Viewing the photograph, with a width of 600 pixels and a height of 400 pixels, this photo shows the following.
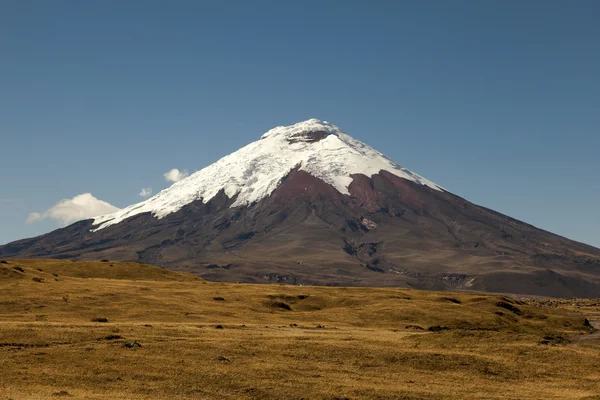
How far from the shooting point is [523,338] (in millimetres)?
68000

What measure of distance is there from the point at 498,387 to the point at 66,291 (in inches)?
2548

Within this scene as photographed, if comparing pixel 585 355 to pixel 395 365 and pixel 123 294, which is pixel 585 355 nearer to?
pixel 395 365

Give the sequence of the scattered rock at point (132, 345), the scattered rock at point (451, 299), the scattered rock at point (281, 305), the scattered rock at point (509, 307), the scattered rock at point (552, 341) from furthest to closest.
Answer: the scattered rock at point (451, 299), the scattered rock at point (509, 307), the scattered rock at point (281, 305), the scattered rock at point (552, 341), the scattered rock at point (132, 345)

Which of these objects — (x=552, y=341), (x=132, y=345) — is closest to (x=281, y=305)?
(x=552, y=341)

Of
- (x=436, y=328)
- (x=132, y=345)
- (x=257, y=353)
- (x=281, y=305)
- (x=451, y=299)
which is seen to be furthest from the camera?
(x=451, y=299)

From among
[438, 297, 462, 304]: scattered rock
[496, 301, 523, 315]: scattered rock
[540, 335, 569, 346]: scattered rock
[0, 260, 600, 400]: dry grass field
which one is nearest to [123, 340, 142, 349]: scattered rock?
[0, 260, 600, 400]: dry grass field

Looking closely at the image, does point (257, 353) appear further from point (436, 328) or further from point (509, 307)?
point (509, 307)

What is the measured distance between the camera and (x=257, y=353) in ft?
184

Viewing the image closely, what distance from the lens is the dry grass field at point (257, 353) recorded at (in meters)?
45.0

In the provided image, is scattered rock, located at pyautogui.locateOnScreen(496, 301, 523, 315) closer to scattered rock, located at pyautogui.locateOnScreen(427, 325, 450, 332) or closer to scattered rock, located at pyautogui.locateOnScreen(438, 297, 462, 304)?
scattered rock, located at pyautogui.locateOnScreen(438, 297, 462, 304)

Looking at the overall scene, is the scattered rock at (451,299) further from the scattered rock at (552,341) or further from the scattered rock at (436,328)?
the scattered rock at (552,341)

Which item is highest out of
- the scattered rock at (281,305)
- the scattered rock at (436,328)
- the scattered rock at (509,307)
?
the scattered rock at (281,305)

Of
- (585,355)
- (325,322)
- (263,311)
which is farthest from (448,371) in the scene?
(263,311)

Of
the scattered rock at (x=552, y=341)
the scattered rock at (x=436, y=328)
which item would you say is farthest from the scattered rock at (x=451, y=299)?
the scattered rock at (x=552, y=341)
